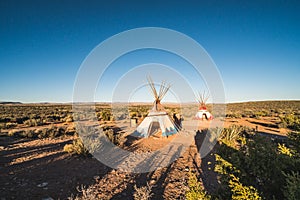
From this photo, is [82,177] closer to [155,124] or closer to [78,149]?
[78,149]

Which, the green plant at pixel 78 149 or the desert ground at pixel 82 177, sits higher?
the green plant at pixel 78 149

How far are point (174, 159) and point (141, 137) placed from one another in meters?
3.69

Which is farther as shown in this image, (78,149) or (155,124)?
(155,124)

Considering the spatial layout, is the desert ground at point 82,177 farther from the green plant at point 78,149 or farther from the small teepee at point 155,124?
the small teepee at point 155,124

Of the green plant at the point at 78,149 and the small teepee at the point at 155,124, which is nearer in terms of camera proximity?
the green plant at the point at 78,149

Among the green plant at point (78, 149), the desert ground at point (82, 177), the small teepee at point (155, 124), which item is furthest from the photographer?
the small teepee at point (155, 124)

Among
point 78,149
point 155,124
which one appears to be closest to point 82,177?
point 78,149

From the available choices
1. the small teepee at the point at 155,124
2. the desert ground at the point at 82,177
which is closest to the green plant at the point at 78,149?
the desert ground at the point at 82,177

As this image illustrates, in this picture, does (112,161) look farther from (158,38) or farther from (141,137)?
(158,38)

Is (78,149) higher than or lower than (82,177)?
higher

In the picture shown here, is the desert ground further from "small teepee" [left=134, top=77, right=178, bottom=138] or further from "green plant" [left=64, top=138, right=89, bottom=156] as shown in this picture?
"small teepee" [left=134, top=77, right=178, bottom=138]

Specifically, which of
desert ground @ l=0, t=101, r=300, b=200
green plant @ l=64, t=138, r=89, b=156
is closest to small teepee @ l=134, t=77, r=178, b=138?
desert ground @ l=0, t=101, r=300, b=200

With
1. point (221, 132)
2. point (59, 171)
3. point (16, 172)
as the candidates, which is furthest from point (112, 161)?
point (221, 132)

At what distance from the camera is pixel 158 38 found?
10547 millimetres
